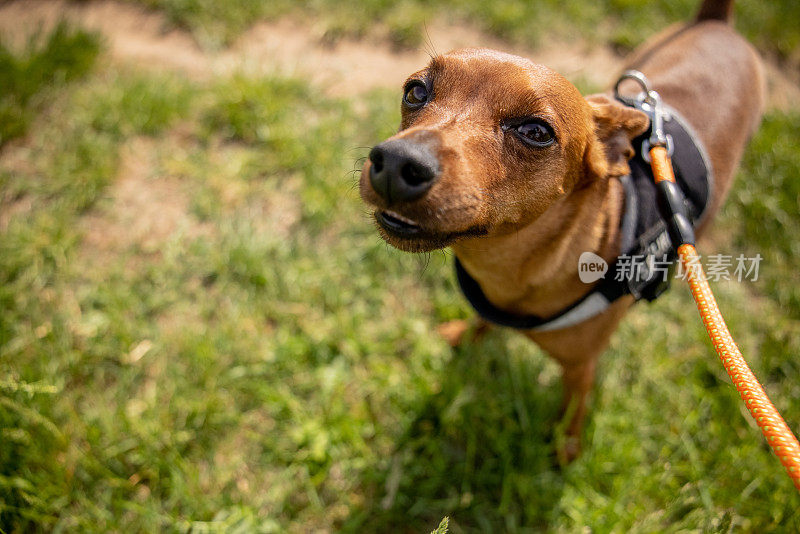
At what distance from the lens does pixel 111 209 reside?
3.44 meters

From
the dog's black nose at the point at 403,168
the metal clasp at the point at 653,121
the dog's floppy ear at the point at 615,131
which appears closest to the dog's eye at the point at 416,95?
the dog's black nose at the point at 403,168

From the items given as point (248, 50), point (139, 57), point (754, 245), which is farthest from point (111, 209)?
point (754, 245)

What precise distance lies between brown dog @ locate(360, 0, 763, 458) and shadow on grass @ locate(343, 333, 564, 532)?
0.33 meters

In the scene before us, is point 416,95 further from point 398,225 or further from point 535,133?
point 398,225

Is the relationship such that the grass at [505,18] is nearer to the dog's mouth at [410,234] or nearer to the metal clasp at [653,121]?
the metal clasp at [653,121]

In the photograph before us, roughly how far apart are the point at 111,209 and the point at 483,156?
9.85 ft

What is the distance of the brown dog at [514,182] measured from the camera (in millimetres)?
1491

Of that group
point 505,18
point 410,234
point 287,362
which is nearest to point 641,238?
point 410,234

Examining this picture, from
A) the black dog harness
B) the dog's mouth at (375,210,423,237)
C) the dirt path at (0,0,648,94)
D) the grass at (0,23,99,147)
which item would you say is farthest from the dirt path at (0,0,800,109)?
the dog's mouth at (375,210,423,237)

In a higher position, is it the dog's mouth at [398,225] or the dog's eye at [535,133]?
Answer: the dog's eye at [535,133]

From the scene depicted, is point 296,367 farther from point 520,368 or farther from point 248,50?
point 248,50

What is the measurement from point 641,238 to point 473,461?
4.92ft

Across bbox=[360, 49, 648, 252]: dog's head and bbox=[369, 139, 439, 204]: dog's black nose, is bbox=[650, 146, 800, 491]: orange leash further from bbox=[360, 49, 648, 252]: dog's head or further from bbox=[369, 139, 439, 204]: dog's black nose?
bbox=[369, 139, 439, 204]: dog's black nose

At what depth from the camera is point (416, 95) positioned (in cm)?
192
